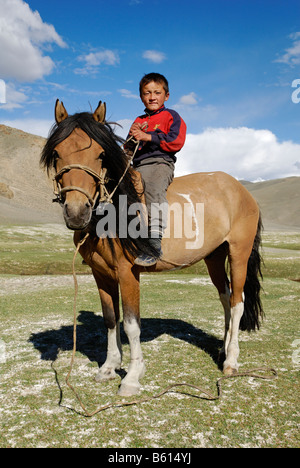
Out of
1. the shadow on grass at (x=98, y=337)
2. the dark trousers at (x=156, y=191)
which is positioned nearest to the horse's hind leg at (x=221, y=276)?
the shadow on grass at (x=98, y=337)

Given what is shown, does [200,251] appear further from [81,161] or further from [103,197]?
[81,161]

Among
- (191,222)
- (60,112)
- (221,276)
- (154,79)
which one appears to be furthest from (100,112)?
(221,276)

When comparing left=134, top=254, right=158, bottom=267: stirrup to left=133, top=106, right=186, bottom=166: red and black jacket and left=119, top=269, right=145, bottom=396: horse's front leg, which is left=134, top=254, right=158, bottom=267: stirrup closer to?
left=119, top=269, right=145, bottom=396: horse's front leg

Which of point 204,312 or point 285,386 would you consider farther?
point 204,312

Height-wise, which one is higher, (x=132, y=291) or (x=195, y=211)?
(x=195, y=211)

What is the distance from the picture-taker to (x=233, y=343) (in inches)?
199

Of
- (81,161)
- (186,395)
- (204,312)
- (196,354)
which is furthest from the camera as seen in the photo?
(204,312)

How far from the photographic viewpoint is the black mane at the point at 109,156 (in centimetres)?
344

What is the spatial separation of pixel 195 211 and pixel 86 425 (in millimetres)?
3074

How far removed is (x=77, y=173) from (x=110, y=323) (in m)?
2.40

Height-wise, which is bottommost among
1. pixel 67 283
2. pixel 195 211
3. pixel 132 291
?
pixel 67 283

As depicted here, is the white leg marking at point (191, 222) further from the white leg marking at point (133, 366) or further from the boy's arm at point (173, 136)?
the white leg marking at point (133, 366)

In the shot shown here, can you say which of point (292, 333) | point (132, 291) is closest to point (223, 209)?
point (132, 291)

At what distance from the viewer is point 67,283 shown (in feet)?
42.1
